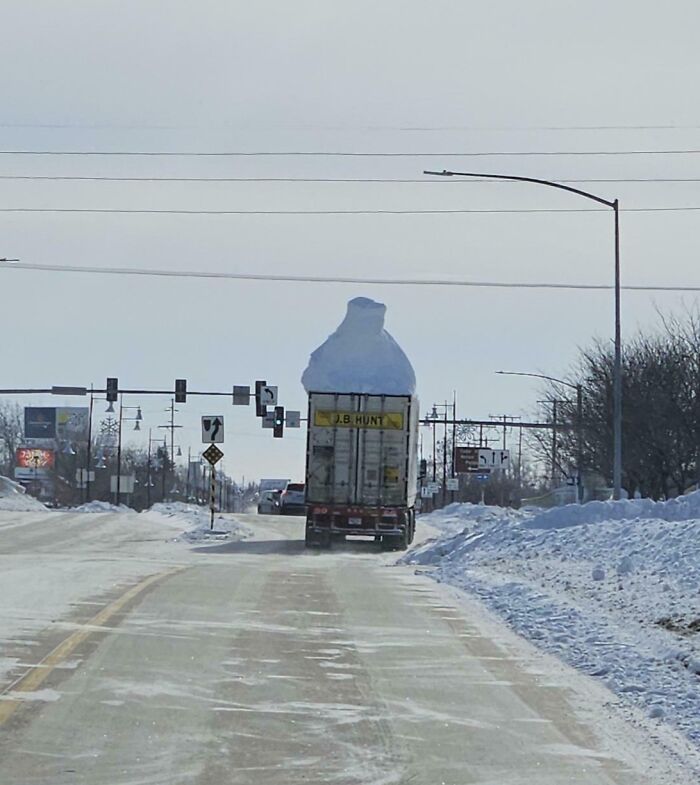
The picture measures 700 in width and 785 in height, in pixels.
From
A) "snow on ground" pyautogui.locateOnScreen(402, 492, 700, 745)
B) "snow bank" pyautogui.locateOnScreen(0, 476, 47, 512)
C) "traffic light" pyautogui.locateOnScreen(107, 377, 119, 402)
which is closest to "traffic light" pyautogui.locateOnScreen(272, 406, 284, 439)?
"traffic light" pyautogui.locateOnScreen(107, 377, 119, 402)

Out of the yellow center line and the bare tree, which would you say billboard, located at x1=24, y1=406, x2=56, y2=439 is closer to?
the bare tree

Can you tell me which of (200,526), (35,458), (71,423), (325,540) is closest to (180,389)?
(200,526)

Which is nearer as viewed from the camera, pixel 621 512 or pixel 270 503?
pixel 621 512

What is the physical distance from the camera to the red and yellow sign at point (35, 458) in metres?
161

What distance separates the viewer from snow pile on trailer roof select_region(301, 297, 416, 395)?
42.6m

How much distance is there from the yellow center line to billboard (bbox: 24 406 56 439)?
147155 mm

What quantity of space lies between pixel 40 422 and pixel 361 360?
127m

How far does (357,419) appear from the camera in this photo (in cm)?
3909

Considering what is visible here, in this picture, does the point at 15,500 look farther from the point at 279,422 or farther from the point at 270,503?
the point at 279,422

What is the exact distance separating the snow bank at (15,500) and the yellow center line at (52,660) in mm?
51414

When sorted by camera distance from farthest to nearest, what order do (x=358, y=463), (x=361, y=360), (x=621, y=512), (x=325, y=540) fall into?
(x=361, y=360), (x=325, y=540), (x=358, y=463), (x=621, y=512)

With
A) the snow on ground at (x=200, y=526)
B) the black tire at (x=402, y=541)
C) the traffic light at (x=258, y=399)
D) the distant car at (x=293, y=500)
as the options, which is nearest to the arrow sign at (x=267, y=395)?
the traffic light at (x=258, y=399)

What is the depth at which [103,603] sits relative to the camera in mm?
19266

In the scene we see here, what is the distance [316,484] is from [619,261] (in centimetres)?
1058
